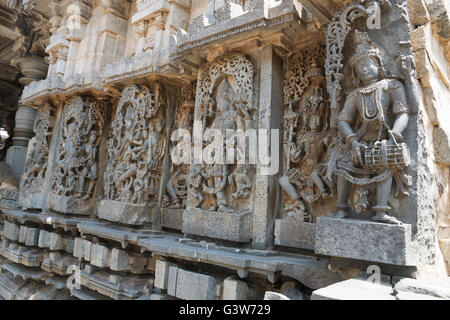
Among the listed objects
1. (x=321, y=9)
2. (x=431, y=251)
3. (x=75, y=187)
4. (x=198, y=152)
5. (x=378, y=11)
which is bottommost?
(x=431, y=251)

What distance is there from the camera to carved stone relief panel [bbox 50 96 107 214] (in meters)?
5.05

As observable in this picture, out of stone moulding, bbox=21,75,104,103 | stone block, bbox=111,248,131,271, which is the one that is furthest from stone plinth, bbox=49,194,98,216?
stone moulding, bbox=21,75,104,103

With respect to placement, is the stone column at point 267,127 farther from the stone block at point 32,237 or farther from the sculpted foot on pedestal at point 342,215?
the stone block at point 32,237

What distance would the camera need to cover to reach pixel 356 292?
5.98 ft

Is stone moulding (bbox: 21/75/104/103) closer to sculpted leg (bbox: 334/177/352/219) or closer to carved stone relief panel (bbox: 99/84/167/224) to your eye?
carved stone relief panel (bbox: 99/84/167/224)

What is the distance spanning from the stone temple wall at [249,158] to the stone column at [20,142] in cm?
339

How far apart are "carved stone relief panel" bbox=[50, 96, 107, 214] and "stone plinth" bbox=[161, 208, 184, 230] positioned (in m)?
1.71

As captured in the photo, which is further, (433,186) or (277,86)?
(277,86)

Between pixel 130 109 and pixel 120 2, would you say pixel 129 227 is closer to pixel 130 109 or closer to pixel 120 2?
pixel 130 109

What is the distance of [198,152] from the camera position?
11.6 feet

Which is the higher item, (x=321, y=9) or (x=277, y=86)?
(x=321, y=9)

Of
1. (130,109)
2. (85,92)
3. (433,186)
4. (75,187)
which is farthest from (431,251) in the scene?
(85,92)

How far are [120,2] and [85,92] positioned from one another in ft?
5.54

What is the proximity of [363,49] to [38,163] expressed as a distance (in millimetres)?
5844
